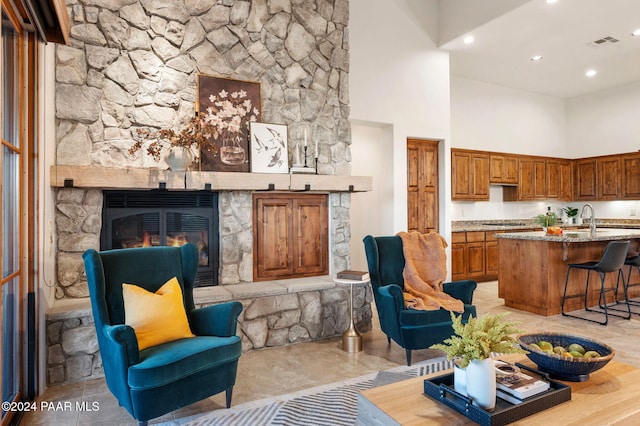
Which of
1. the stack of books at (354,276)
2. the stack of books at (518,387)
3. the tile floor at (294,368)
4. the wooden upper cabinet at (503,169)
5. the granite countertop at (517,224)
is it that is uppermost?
the wooden upper cabinet at (503,169)

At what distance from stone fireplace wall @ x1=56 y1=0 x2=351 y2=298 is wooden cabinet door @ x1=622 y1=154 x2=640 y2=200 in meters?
6.12

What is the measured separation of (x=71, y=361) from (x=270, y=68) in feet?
10.2

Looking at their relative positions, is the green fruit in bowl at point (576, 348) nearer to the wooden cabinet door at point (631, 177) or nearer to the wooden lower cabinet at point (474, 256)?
the wooden lower cabinet at point (474, 256)

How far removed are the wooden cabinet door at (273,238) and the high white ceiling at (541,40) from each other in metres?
3.46

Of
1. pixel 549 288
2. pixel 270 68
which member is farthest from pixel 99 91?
pixel 549 288

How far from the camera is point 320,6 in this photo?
4.39 metres

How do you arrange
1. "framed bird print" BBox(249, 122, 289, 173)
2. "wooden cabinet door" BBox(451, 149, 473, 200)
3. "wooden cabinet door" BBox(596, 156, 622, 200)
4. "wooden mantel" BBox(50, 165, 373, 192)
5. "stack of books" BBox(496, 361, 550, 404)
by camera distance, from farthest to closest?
"wooden cabinet door" BBox(596, 156, 622, 200) < "wooden cabinet door" BBox(451, 149, 473, 200) < "framed bird print" BBox(249, 122, 289, 173) < "wooden mantel" BBox(50, 165, 373, 192) < "stack of books" BBox(496, 361, 550, 404)

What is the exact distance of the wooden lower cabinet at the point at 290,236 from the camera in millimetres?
4090

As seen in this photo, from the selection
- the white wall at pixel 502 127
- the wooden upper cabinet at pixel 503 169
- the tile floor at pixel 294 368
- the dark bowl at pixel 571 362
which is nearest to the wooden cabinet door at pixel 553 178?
the white wall at pixel 502 127

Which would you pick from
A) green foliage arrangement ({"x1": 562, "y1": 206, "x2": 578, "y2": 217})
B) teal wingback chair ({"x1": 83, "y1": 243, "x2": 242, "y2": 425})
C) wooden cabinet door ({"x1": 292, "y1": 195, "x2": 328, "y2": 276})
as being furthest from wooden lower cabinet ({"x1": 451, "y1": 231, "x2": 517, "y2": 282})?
teal wingback chair ({"x1": 83, "y1": 243, "x2": 242, "y2": 425})

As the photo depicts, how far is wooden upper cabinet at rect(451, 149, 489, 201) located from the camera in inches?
265

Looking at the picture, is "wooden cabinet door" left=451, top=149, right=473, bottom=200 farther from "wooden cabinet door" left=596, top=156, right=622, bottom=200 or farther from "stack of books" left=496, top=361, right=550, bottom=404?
"stack of books" left=496, top=361, right=550, bottom=404

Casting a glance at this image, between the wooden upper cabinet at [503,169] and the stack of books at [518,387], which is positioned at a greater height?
the wooden upper cabinet at [503,169]

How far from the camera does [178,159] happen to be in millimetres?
3531
